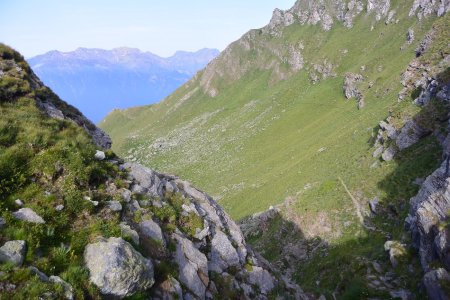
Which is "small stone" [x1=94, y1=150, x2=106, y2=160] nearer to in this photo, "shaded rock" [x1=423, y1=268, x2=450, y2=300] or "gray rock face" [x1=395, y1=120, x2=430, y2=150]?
"shaded rock" [x1=423, y1=268, x2=450, y2=300]

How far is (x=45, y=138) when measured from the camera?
14.3 m

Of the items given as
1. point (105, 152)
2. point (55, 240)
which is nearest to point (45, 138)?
point (105, 152)

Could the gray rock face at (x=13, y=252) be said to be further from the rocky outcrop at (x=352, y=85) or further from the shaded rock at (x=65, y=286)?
the rocky outcrop at (x=352, y=85)

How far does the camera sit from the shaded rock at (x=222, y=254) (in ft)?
51.6

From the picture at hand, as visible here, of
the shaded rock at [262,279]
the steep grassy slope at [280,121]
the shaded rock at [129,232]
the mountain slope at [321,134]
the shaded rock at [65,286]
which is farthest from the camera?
the steep grassy slope at [280,121]

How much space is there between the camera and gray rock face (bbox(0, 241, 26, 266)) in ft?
29.5

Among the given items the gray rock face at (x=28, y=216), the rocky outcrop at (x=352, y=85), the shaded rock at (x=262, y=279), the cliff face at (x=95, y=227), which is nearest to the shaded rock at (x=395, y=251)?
the cliff face at (x=95, y=227)

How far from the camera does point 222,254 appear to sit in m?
16.5

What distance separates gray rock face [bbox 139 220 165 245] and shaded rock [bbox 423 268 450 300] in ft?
42.9

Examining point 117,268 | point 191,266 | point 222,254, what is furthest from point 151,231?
point 222,254

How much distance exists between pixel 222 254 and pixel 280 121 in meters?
83.4

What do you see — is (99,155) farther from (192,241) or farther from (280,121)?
(280,121)

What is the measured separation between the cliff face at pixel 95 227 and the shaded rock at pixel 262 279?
2.6 inches

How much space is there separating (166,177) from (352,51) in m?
101
